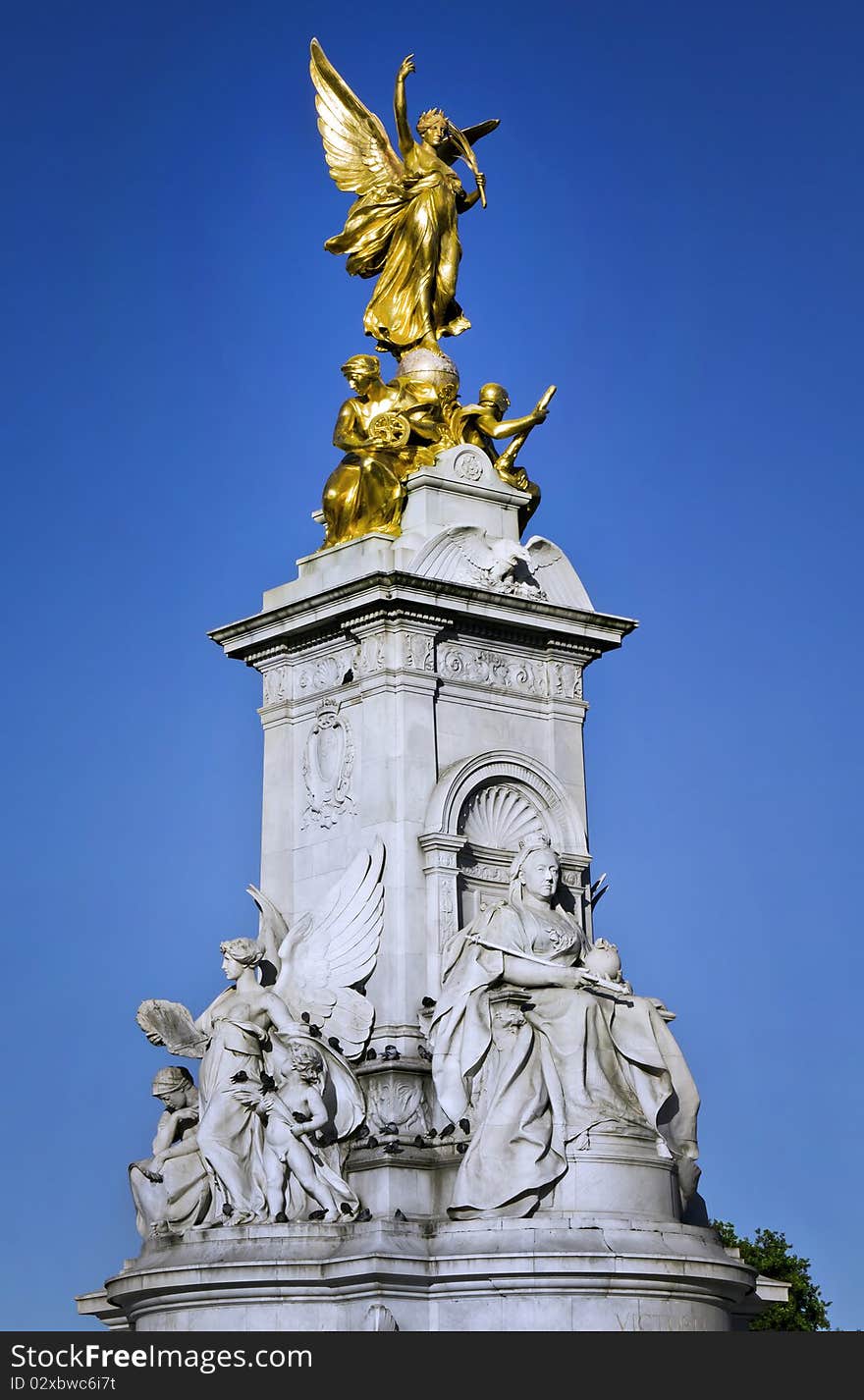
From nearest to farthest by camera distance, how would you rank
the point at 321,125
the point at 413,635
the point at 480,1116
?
the point at 480,1116 < the point at 413,635 < the point at 321,125

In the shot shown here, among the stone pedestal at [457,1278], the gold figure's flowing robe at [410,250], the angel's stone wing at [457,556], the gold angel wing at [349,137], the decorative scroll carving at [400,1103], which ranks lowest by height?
the stone pedestal at [457,1278]

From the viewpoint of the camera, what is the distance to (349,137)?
28.5m

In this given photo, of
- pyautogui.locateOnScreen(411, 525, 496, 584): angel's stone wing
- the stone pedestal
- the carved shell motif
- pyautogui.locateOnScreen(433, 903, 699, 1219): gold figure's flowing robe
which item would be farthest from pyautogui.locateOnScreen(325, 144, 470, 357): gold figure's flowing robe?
the stone pedestal

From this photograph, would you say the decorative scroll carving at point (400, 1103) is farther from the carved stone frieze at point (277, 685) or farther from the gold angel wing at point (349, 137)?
the gold angel wing at point (349, 137)

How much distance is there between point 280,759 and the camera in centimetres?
2662

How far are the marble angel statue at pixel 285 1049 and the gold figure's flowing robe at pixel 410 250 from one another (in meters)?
5.78

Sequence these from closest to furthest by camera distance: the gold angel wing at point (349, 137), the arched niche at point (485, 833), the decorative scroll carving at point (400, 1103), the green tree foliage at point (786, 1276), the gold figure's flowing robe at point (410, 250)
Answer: the decorative scroll carving at point (400, 1103) → the arched niche at point (485, 833) → the gold figure's flowing robe at point (410, 250) → the gold angel wing at point (349, 137) → the green tree foliage at point (786, 1276)

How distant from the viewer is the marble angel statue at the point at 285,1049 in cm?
2358

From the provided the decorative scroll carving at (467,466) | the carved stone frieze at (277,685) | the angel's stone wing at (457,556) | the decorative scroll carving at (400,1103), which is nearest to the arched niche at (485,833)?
the decorative scroll carving at (400,1103)

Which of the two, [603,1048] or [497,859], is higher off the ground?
[497,859]

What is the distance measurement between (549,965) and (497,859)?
7.04 ft

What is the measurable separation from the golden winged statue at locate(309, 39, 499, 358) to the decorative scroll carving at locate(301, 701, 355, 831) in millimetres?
4093
